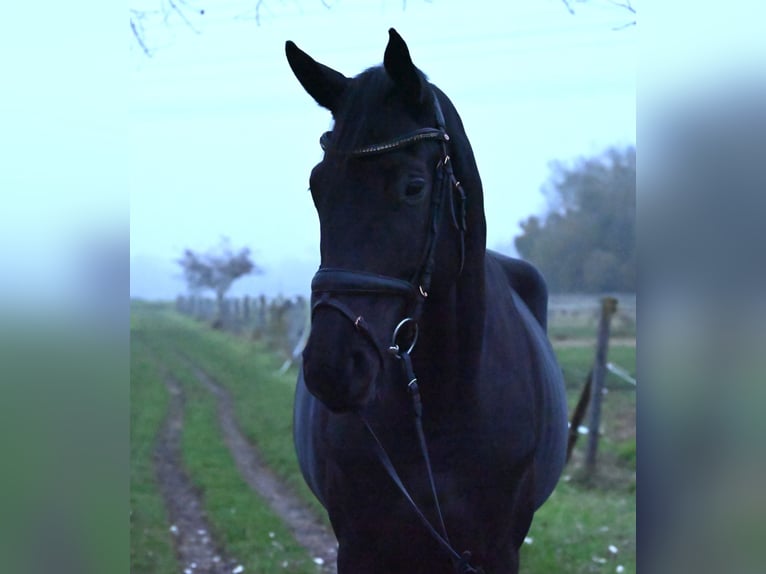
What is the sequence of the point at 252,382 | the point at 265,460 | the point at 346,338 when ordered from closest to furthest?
the point at 346,338 < the point at 265,460 < the point at 252,382

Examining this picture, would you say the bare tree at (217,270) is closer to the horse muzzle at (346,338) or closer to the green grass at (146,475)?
the green grass at (146,475)

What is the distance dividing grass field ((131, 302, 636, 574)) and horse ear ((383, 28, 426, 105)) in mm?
3192

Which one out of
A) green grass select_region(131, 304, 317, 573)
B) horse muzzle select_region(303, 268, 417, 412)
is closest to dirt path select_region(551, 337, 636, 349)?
green grass select_region(131, 304, 317, 573)

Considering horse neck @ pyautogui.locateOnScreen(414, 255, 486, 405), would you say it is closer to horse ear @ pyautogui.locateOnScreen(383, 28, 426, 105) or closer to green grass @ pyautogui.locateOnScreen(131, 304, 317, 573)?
horse ear @ pyautogui.locateOnScreen(383, 28, 426, 105)

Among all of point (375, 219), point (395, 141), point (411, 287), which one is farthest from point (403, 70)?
point (411, 287)

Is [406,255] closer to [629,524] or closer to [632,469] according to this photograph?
[629,524]

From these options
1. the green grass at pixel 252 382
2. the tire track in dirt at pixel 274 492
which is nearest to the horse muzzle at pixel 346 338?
the tire track in dirt at pixel 274 492

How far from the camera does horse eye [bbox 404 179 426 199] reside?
1.74m

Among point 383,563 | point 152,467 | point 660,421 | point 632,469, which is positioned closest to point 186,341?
point 152,467

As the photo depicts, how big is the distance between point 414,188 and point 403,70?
0.27 meters

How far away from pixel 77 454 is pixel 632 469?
456cm

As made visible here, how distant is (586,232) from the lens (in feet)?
17.8

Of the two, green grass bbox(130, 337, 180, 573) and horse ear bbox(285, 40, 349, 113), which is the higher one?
horse ear bbox(285, 40, 349, 113)

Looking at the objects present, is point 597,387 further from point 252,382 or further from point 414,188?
point 414,188
